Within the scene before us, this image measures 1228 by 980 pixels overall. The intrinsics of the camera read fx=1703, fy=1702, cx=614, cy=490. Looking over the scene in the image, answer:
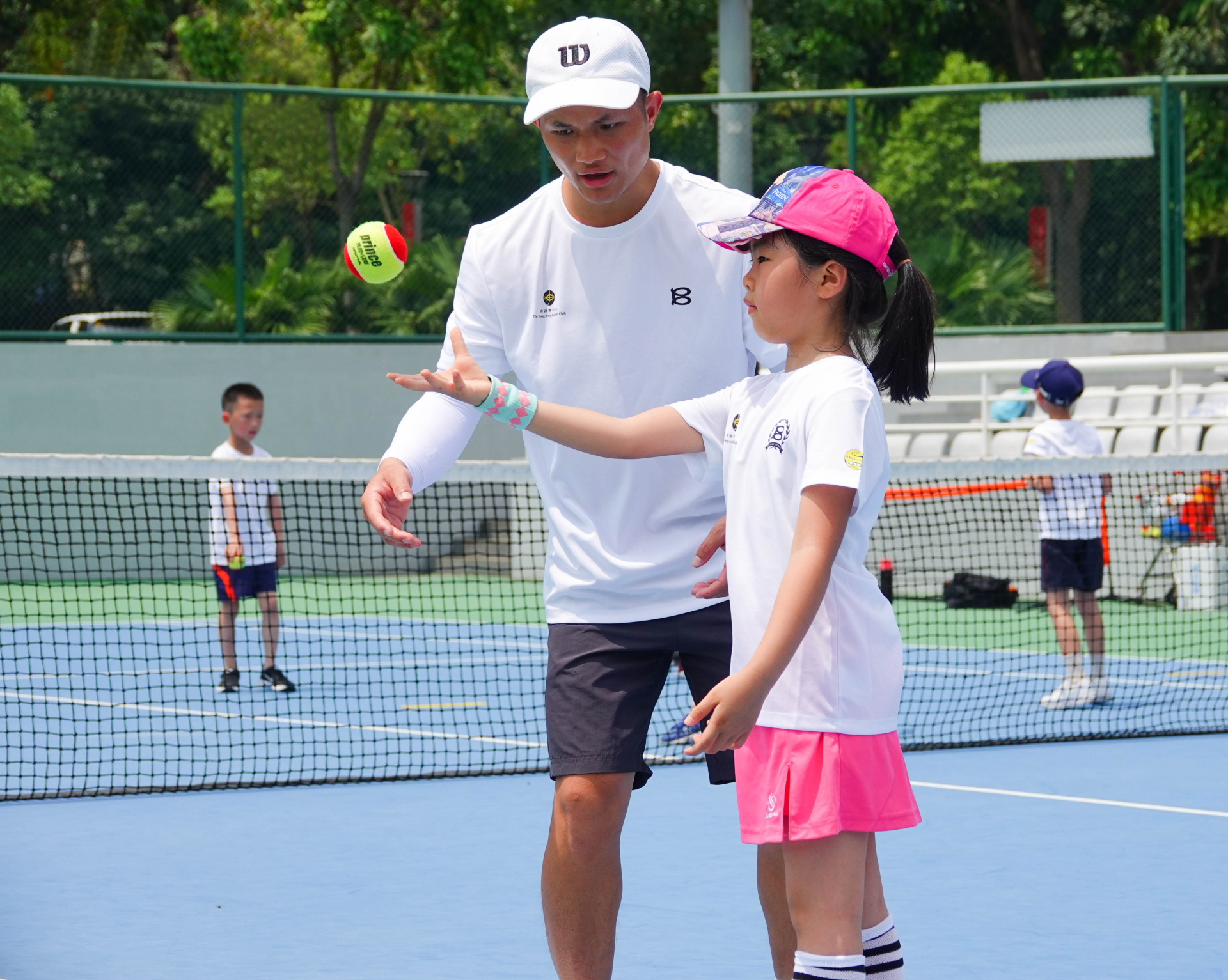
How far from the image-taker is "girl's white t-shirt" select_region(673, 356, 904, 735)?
2600 millimetres

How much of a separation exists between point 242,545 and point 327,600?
3.09 m

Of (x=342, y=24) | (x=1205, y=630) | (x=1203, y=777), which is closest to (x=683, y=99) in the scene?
(x=1205, y=630)

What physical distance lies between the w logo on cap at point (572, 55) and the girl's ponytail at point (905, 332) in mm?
661

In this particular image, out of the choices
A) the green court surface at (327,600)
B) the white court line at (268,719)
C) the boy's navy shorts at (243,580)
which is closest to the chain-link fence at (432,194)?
the green court surface at (327,600)

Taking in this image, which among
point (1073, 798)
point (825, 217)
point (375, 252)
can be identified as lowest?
point (1073, 798)

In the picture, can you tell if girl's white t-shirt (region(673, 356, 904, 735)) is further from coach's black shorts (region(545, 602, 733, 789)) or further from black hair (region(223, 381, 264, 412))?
black hair (region(223, 381, 264, 412))

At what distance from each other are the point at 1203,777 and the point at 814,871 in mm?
4318

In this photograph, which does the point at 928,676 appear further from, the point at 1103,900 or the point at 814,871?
the point at 814,871

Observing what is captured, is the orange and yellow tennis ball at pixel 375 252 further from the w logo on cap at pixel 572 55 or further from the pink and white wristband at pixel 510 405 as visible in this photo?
the pink and white wristband at pixel 510 405

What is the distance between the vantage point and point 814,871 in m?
2.61

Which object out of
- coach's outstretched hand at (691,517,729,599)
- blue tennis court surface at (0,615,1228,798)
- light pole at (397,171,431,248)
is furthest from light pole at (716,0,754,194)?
coach's outstretched hand at (691,517,729,599)

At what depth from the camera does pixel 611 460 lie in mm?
3166

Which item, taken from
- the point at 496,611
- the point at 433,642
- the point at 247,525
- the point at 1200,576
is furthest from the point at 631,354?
the point at 496,611

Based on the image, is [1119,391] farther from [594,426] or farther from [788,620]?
[788,620]
